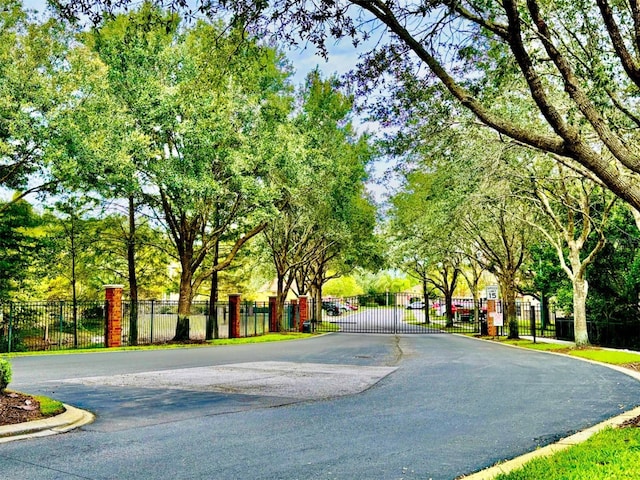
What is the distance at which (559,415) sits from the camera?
8.62 meters

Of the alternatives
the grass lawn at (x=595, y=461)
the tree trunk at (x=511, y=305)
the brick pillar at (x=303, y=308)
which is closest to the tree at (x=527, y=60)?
the grass lawn at (x=595, y=461)

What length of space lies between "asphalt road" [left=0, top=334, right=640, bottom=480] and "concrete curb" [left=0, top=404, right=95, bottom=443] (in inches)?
9.2

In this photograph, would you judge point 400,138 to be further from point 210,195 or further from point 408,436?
point 210,195

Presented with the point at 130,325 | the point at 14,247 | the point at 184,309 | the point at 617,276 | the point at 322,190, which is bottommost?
the point at 130,325

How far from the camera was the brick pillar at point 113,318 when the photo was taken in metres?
22.9

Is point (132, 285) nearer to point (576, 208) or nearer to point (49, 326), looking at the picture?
point (49, 326)

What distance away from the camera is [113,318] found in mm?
23062

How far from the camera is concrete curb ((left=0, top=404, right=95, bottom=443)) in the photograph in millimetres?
6988

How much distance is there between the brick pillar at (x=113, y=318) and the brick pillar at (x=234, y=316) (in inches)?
373

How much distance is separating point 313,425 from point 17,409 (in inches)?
160

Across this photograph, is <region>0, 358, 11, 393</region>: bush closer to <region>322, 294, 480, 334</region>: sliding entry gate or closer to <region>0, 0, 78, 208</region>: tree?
<region>0, 0, 78, 208</region>: tree

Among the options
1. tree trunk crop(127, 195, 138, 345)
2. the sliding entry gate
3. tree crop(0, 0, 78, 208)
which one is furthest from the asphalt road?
the sliding entry gate

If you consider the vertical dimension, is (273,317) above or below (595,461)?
above

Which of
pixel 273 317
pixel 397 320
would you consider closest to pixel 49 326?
pixel 273 317
